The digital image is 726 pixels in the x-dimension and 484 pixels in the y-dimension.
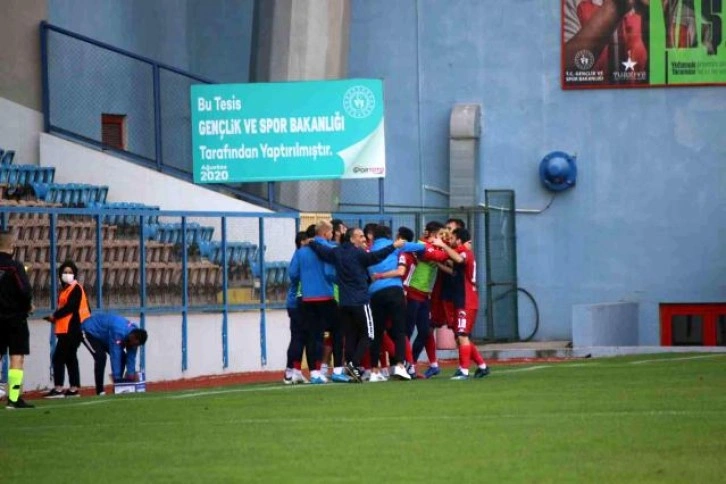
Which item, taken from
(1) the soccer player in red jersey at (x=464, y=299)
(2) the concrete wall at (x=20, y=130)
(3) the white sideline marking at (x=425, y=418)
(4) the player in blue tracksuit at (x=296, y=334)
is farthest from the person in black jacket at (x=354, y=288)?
(2) the concrete wall at (x=20, y=130)

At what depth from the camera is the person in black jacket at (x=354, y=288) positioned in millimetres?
Result: 21812

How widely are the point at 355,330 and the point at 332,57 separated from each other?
1430 cm

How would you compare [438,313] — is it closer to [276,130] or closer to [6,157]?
[276,130]

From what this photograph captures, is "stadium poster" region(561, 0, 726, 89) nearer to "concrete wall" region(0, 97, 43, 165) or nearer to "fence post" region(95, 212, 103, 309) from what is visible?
"concrete wall" region(0, 97, 43, 165)

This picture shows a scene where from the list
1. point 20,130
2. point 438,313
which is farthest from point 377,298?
point 20,130

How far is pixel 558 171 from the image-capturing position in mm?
37000

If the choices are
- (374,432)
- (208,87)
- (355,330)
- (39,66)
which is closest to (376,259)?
(355,330)

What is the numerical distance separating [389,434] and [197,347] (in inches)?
567

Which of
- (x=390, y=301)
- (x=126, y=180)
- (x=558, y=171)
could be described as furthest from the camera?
(x=558, y=171)

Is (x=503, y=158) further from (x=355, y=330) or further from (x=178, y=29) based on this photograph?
(x=355, y=330)

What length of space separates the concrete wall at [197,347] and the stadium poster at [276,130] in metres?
2.67

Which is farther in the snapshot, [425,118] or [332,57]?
[425,118]

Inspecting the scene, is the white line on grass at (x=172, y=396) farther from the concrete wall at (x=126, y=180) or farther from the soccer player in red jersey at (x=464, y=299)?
the concrete wall at (x=126, y=180)

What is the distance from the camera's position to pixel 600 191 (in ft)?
123
